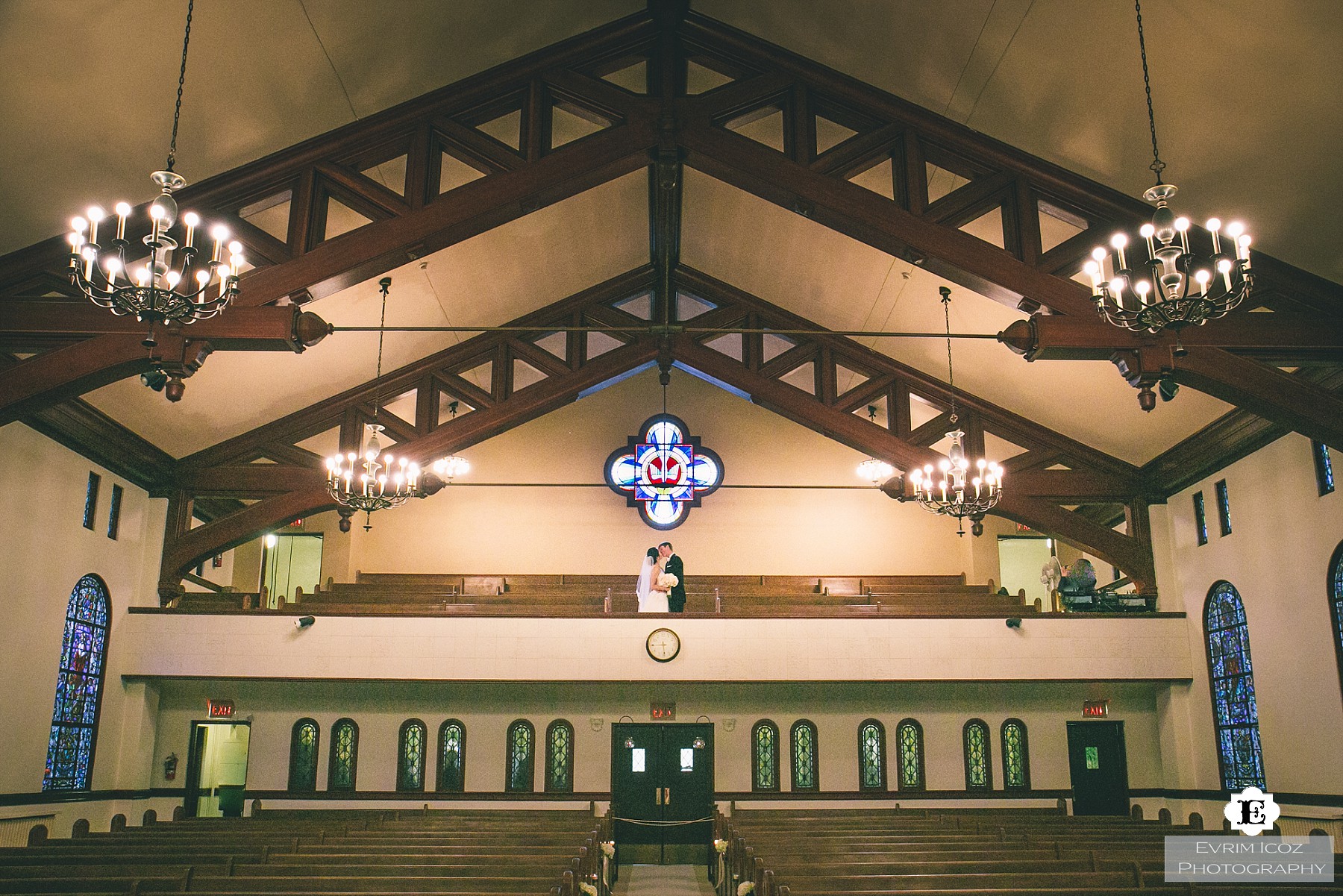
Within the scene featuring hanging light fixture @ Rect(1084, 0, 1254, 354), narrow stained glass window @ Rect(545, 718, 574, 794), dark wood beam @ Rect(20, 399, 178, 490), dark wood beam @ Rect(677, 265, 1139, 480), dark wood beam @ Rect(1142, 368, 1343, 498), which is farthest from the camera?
narrow stained glass window @ Rect(545, 718, 574, 794)

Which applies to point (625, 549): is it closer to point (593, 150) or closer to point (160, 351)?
point (593, 150)

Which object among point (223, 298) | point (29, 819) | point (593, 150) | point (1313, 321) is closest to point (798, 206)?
point (593, 150)

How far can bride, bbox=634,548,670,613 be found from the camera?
15539 millimetres

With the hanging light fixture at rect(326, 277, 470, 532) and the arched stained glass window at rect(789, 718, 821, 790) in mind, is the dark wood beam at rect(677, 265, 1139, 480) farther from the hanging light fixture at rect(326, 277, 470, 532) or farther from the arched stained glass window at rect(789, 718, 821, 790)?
the hanging light fixture at rect(326, 277, 470, 532)

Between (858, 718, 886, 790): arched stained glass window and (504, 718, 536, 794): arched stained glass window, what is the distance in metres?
5.15

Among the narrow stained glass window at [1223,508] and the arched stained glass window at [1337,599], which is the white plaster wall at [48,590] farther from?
the narrow stained glass window at [1223,508]

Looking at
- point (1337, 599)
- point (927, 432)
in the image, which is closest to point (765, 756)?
point (927, 432)

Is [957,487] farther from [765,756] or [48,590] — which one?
[48,590]

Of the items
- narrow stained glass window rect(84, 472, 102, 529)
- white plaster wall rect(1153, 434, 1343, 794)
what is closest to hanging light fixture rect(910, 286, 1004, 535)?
white plaster wall rect(1153, 434, 1343, 794)

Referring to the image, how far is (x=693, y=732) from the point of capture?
16.2 m

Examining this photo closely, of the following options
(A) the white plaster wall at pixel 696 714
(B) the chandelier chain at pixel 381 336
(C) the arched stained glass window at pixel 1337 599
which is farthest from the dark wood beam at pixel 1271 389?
(B) the chandelier chain at pixel 381 336

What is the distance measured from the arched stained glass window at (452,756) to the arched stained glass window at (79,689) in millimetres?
4789

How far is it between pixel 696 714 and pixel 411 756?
14.8 ft

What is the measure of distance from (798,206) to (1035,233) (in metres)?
2.43
